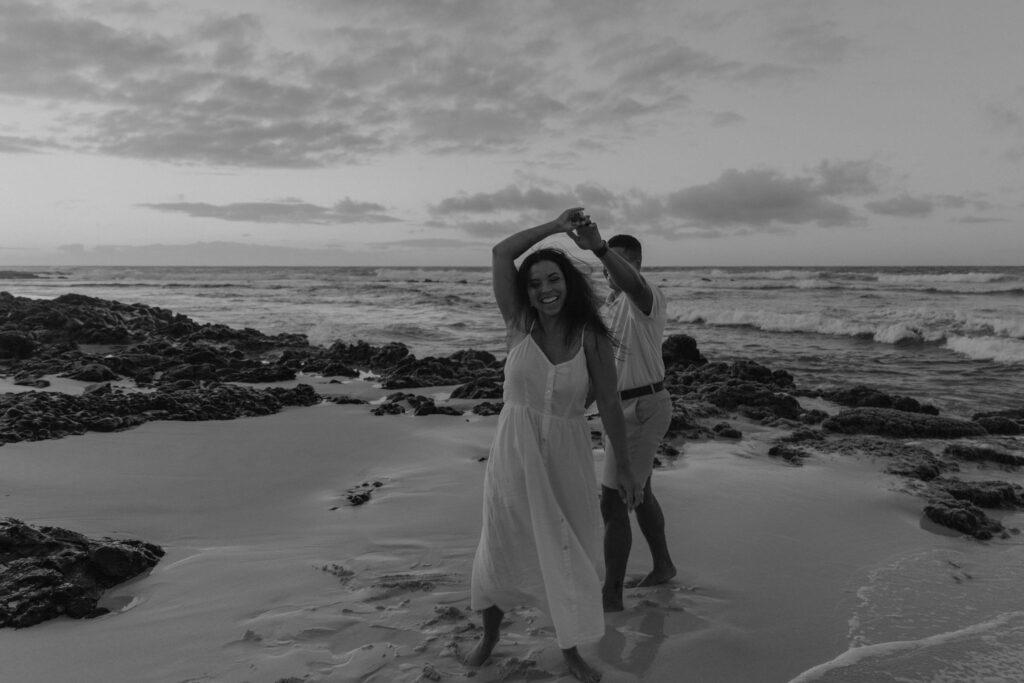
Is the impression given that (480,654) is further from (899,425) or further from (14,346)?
(14,346)

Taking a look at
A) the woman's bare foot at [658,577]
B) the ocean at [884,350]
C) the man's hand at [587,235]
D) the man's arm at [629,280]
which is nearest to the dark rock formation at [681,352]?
the ocean at [884,350]

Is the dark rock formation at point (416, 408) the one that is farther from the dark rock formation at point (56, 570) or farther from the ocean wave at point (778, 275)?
the ocean wave at point (778, 275)

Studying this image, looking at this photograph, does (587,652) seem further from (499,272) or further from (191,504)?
(191,504)

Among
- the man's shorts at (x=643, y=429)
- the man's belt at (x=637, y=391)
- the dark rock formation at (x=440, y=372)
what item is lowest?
the dark rock formation at (x=440, y=372)

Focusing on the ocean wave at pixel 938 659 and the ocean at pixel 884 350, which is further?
the ocean at pixel 884 350

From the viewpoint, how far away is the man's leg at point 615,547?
3609 millimetres

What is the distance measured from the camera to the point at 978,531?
191 inches

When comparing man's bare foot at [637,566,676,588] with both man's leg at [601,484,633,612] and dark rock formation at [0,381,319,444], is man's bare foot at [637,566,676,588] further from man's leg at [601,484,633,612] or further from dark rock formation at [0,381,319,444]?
dark rock formation at [0,381,319,444]

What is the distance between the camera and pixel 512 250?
9.61 feet

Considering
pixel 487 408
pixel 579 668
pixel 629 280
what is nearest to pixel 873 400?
pixel 487 408

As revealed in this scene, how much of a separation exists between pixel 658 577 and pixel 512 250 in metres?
2.18

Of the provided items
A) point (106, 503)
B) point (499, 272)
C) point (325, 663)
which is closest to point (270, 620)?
point (325, 663)

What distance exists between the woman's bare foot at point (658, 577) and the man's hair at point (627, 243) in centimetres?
182

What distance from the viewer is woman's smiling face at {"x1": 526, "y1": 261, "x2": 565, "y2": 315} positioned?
9.46 feet
